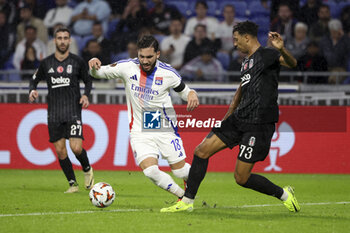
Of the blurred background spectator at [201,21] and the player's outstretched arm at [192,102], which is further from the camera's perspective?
the blurred background spectator at [201,21]

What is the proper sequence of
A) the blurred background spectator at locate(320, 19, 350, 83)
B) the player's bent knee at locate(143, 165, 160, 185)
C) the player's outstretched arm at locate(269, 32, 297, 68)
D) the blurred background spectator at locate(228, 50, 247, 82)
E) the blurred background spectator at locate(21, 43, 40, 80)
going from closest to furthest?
the player's outstretched arm at locate(269, 32, 297, 68) → the player's bent knee at locate(143, 165, 160, 185) → the blurred background spectator at locate(228, 50, 247, 82) → the blurred background spectator at locate(320, 19, 350, 83) → the blurred background spectator at locate(21, 43, 40, 80)

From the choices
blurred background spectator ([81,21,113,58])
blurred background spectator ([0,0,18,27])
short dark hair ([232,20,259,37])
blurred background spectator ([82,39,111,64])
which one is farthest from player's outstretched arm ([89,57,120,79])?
blurred background spectator ([0,0,18,27])

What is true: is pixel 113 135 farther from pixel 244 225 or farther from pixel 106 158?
pixel 244 225

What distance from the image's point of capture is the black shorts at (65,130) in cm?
972

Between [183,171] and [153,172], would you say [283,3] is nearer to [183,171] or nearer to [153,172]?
[183,171]

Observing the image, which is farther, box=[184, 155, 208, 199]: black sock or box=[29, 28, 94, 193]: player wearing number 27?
box=[29, 28, 94, 193]: player wearing number 27

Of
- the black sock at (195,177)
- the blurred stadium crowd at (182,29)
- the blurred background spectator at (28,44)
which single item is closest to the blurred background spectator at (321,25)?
the blurred stadium crowd at (182,29)

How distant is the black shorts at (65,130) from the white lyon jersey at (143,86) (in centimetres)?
225

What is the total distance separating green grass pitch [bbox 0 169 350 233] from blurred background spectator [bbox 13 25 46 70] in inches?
226

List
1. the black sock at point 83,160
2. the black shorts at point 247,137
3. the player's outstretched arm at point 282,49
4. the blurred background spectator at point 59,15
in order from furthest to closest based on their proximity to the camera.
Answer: the blurred background spectator at point 59,15, the black sock at point 83,160, the black shorts at point 247,137, the player's outstretched arm at point 282,49

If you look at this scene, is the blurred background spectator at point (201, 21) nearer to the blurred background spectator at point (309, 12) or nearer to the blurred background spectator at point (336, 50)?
the blurred background spectator at point (309, 12)

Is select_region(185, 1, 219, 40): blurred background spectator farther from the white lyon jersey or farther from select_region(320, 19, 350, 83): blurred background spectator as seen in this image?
the white lyon jersey

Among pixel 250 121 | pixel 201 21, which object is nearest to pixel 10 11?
pixel 201 21

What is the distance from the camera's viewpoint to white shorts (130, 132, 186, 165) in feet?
24.4
